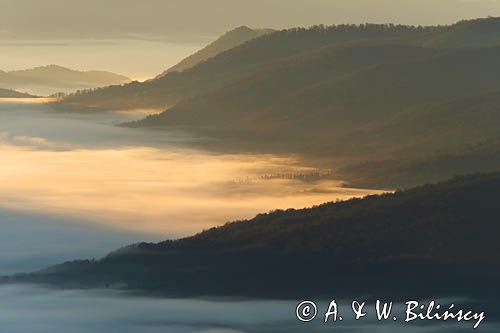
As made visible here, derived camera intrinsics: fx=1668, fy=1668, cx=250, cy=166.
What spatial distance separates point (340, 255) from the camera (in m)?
132

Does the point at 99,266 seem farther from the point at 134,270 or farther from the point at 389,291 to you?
the point at 389,291

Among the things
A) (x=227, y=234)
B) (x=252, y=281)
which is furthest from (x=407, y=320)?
(x=227, y=234)

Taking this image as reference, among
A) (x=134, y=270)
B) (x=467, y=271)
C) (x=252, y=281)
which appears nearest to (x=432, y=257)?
(x=467, y=271)

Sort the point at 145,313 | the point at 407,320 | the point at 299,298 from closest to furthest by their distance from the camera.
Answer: the point at 407,320
the point at 145,313
the point at 299,298

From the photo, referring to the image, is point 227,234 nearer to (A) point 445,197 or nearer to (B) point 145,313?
(A) point 445,197

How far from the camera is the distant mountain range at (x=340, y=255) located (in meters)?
121

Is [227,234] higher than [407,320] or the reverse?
higher

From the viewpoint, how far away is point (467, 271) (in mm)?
124375

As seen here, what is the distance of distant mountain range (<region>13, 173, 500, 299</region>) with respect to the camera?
12100 centimetres

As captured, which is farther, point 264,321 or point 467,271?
point 467,271

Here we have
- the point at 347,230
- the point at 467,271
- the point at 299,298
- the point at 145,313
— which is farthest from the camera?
the point at 347,230

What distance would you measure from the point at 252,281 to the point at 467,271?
16.1 metres

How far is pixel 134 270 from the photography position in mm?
129125

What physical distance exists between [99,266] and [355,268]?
20.6 metres
